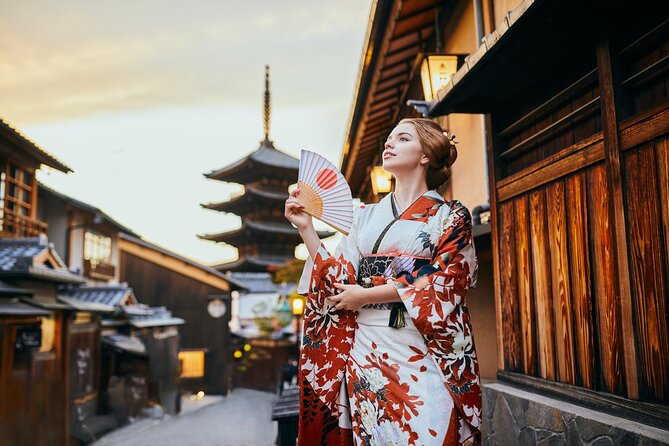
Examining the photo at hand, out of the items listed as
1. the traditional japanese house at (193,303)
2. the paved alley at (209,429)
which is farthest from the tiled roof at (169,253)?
the paved alley at (209,429)

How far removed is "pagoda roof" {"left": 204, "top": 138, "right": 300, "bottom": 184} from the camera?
41.9 meters

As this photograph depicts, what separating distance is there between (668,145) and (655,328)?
3.24 ft

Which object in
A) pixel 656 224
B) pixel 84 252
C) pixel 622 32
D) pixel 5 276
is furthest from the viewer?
pixel 84 252

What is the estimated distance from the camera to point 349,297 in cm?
291

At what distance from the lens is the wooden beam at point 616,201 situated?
3.40m

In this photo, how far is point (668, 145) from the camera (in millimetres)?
3123

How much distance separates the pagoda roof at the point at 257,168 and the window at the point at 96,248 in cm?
1659

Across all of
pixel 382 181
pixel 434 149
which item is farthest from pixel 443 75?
pixel 434 149

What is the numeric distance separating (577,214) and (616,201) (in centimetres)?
50

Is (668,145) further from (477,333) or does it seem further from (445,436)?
(477,333)

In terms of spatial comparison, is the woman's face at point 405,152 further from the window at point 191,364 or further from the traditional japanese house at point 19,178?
the window at point 191,364

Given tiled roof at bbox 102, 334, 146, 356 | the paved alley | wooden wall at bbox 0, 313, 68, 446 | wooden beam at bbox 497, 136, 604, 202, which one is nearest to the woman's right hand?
wooden beam at bbox 497, 136, 604, 202

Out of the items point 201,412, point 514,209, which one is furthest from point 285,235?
point 514,209

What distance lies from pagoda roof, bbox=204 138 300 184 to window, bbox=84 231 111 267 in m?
16.6
